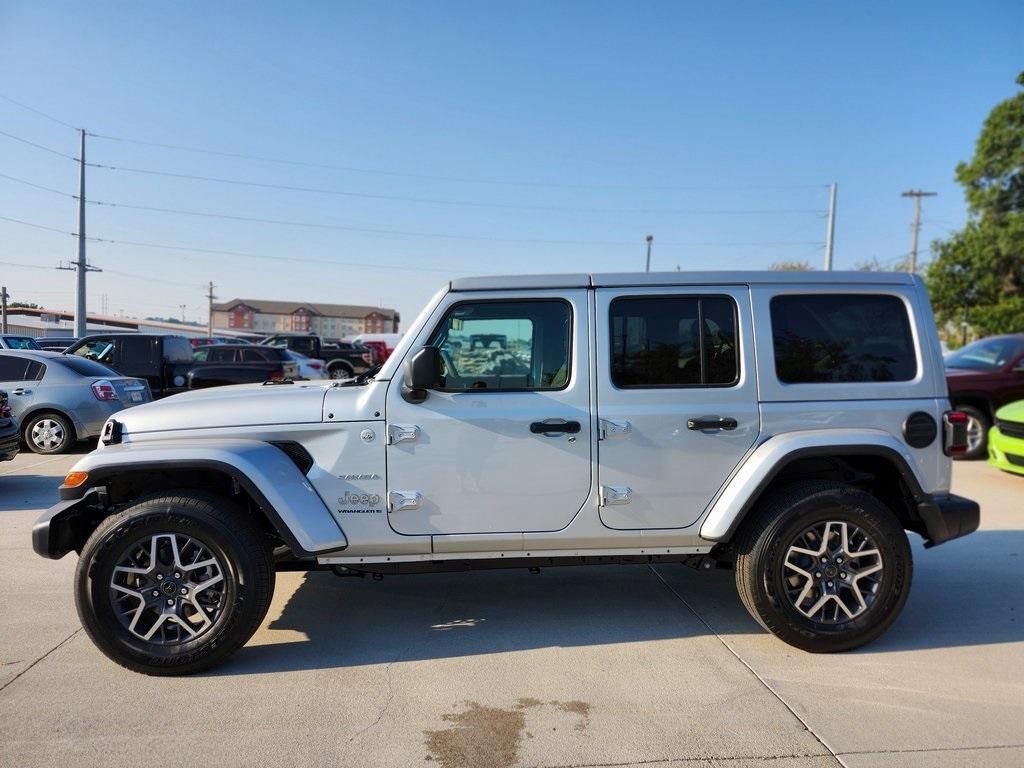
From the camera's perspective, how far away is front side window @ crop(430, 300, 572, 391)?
3.98 m

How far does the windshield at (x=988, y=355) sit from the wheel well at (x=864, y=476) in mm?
7531

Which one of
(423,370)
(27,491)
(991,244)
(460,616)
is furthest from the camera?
(991,244)

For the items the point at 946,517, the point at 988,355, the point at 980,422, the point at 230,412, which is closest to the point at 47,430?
the point at 230,412

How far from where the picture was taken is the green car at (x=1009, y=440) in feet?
27.0

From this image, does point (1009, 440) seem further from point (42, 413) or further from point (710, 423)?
point (42, 413)

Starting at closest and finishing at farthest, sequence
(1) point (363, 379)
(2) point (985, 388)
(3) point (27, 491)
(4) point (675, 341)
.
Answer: (4) point (675, 341)
(1) point (363, 379)
(3) point (27, 491)
(2) point (985, 388)

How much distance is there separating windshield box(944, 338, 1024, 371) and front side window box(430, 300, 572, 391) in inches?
352

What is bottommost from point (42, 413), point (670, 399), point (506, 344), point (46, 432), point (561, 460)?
point (46, 432)

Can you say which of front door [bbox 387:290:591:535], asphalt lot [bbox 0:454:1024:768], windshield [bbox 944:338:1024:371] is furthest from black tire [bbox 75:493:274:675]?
windshield [bbox 944:338:1024:371]

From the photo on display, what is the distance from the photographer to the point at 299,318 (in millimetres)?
139625

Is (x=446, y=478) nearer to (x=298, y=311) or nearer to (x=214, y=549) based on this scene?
(x=214, y=549)

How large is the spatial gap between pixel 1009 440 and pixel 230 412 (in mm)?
8338

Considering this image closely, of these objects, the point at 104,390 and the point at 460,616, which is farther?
the point at 104,390

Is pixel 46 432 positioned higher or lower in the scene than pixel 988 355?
lower
